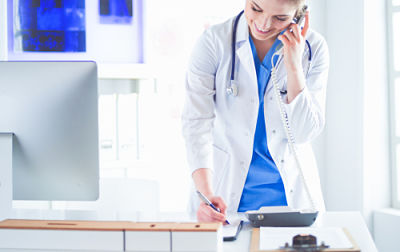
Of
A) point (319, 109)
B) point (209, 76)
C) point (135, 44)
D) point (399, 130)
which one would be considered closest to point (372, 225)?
point (399, 130)

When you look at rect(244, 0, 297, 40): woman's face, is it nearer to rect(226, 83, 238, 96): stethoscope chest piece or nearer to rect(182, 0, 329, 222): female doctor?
rect(182, 0, 329, 222): female doctor

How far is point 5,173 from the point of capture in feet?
4.10

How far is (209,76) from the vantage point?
5.68 ft

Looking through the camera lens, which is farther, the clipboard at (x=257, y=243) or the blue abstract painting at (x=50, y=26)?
the blue abstract painting at (x=50, y=26)

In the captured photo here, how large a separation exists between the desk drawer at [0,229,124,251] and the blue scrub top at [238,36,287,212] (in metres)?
0.76

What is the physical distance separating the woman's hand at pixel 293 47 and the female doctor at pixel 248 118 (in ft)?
0.16

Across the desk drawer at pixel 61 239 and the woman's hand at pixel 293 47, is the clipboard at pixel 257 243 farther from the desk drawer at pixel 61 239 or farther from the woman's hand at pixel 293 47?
the woman's hand at pixel 293 47

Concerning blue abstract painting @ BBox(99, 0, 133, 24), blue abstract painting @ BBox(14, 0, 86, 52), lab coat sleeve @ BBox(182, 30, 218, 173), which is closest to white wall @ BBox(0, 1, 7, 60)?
blue abstract painting @ BBox(14, 0, 86, 52)

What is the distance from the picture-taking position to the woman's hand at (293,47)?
1.56 metres

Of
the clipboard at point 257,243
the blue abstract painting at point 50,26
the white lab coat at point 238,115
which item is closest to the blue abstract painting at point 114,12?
the blue abstract painting at point 50,26

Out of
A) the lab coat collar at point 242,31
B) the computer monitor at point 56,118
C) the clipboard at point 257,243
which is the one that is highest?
the lab coat collar at point 242,31

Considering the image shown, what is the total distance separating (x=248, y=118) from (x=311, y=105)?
0.24 m

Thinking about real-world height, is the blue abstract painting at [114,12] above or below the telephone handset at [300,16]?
above

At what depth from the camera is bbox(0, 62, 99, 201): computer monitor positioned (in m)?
1.22
